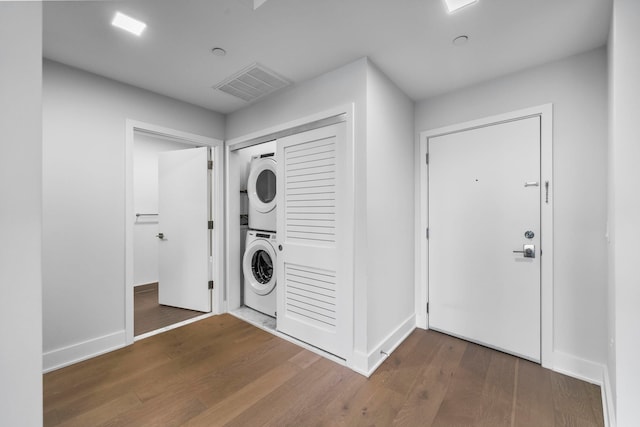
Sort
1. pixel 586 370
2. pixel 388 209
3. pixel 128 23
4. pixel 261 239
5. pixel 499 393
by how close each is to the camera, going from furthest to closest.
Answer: pixel 261 239, pixel 388 209, pixel 586 370, pixel 499 393, pixel 128 23

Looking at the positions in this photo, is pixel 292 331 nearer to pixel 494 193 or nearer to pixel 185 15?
pixel 494 193

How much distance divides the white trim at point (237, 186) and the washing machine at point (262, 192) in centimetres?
20

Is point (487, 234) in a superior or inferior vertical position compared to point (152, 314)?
superior

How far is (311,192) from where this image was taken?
7.56ft

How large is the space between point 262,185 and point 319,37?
1679 millimetres

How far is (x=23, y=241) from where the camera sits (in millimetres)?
743

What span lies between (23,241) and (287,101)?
83.8 inches

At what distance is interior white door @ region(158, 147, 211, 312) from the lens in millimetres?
3086

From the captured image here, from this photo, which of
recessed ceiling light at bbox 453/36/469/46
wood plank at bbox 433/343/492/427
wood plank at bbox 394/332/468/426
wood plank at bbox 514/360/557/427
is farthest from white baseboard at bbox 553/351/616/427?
recessed ceiling light at bbox 453/36/469/46

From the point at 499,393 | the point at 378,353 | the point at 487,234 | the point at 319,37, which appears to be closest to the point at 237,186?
the point at 319,37

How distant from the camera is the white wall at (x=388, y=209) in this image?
6.66 feet

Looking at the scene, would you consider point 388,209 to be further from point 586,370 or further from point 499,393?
point 586,370

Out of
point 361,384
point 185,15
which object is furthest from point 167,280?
point 185,15

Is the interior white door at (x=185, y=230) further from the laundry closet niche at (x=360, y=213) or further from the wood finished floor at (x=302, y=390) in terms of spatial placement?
the laundry closet niche at (x=360, y=213)
